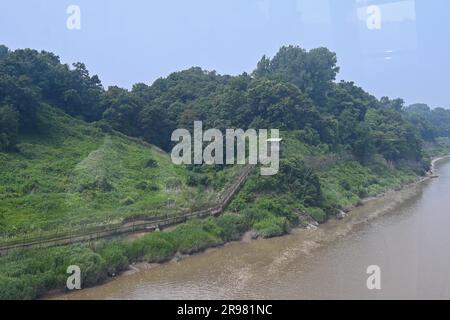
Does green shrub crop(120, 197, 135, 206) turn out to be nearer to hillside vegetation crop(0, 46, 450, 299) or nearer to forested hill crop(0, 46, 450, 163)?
hillside vegetation crop(0, 46, 450, 299)

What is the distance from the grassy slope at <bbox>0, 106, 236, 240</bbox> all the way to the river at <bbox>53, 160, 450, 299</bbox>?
11.9 ft

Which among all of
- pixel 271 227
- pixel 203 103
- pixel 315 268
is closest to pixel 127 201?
pixel 271 227

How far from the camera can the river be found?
45.0ft

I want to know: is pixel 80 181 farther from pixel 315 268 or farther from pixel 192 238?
pixel 315 268

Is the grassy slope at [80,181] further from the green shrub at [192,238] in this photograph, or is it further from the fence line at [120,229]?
the green shrub at [192,238]

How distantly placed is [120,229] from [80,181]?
5.06 meters

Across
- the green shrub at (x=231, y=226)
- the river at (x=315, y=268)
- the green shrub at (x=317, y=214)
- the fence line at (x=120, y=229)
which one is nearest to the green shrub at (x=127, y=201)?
the fence line at (x=120, y=229)

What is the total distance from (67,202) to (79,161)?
5.78m

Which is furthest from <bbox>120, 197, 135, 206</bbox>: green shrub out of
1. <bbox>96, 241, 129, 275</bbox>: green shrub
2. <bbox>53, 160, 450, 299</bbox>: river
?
<bbox>53, 160, 450, 299</bbox>: river

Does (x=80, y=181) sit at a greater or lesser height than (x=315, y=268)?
greater

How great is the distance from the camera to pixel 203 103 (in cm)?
3519

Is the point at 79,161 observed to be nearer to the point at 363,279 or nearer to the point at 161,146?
the point at 161,146

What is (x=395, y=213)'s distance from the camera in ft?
86.8
